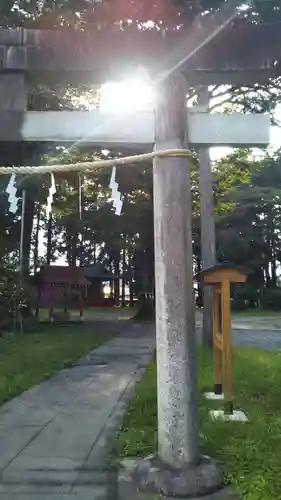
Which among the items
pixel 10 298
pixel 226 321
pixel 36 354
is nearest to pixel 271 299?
pixel 10 298

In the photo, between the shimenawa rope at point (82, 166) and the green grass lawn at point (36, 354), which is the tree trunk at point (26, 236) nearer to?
the green grass lawn at point (36, 354)

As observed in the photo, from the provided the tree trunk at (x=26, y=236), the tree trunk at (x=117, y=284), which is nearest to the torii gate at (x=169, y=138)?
the tree trunk at (x=26, y=236)

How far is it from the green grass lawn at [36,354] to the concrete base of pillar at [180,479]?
12.1 feet

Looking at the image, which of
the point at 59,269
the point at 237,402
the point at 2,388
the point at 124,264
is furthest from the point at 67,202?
the point at 124,264

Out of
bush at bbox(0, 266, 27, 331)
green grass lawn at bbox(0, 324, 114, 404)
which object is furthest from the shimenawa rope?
bush at bbox(0, 266, 27, 331)

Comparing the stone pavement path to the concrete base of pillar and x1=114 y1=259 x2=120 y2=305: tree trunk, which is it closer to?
the concrete base of pillar

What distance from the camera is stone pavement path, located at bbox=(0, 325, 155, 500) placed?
164 inches

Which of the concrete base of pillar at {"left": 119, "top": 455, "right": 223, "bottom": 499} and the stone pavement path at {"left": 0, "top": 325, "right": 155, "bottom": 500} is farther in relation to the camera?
the stone pavement path at {"left": 0, "top": 325, "right": 155, "bottom": 500}

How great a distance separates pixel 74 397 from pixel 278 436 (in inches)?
130

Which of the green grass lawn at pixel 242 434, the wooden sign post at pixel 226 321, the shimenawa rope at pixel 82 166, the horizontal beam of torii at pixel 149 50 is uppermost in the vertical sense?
the horizontal beam of torii at pixel 149 50

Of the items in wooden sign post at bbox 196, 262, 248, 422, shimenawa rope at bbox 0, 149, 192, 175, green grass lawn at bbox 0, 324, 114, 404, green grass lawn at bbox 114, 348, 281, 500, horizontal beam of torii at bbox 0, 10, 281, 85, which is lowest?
green grass lawn at bbox 114, 348, 281, 500

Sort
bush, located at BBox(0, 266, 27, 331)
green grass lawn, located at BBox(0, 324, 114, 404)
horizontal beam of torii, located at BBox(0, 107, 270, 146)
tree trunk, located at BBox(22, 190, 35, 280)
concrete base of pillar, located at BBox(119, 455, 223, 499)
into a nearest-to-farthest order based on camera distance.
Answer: concrete base of pillar, located at BBox(119, 455, 223, 499)
horizontal beam of torii, located at BBox(0, 107, 270, 146)
green grass lawn, located at BBox(0, 324, 114, 404)
bush, located at BBox(0, 266, 27, 331)
tree trunk, located at BBox(22, 190, 35, 280)

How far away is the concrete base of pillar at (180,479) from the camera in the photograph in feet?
12.5

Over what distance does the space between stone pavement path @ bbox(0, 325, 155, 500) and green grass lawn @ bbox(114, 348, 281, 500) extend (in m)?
0.27
